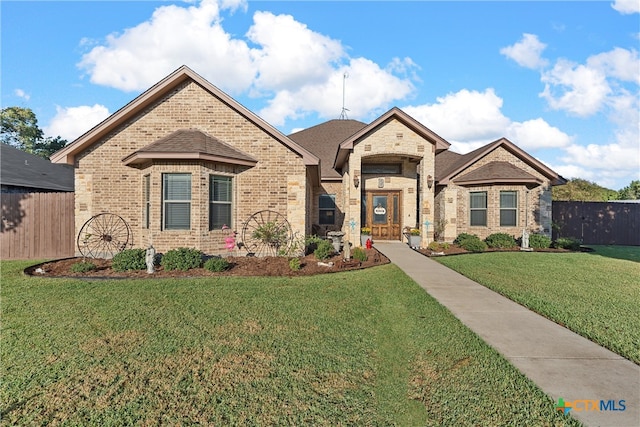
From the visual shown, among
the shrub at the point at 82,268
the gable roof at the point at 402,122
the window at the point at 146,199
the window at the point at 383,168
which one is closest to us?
the shrub at the point at 82,268

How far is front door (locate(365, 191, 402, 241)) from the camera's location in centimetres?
1508

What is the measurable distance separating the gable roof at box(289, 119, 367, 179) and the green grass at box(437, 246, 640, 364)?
37.4 feet

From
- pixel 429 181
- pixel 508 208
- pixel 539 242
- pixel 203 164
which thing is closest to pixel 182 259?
pixel 203 164

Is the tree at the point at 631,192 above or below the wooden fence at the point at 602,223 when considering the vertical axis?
above

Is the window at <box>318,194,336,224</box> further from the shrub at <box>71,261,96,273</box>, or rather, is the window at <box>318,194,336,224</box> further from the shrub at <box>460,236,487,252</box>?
the shrub at <box>71,261,96,273</box>

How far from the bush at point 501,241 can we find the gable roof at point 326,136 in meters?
9.57

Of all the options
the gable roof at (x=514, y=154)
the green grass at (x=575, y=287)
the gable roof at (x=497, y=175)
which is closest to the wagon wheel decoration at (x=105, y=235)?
the green grass at (x=575, y=287)

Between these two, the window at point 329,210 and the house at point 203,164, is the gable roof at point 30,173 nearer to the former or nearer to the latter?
the house at point 203,164

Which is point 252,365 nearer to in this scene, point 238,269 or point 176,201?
point 238,269

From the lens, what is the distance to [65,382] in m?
3.13

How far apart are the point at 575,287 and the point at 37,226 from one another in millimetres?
16067

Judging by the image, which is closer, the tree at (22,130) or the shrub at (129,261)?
the shrub at (129,261)

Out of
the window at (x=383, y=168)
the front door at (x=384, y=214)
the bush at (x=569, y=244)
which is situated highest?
the window at (x=383, y=168)

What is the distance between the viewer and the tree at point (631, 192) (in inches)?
1334
